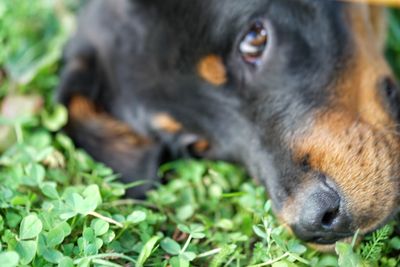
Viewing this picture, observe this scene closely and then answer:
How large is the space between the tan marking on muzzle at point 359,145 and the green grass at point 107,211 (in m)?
0.10

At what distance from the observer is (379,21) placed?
2.79 meters

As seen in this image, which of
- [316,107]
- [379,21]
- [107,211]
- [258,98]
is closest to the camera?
[107,211]

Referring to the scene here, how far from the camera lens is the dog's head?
198cm

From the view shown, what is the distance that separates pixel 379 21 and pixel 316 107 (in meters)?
0.82

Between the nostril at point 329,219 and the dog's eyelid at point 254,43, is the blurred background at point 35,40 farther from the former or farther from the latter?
the nostril at point 329,219

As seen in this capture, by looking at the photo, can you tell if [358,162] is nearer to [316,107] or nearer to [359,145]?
[359,145]

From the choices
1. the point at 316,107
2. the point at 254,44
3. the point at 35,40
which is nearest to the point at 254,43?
the point at 254,44

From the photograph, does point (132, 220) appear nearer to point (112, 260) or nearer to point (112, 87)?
point (112, 260)

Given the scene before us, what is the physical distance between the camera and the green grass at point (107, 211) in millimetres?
1827

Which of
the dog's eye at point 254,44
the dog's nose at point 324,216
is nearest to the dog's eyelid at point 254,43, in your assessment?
the dog's eye at point 254,44

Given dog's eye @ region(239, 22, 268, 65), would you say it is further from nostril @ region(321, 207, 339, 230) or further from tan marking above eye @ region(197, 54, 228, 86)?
nostril @ region(321, 207, 339, 230)

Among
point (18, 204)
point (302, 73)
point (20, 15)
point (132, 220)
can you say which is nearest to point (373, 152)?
point (302, 73)

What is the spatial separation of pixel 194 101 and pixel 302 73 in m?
0.48

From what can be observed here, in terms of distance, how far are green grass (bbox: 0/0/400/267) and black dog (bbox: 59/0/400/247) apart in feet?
0.34
